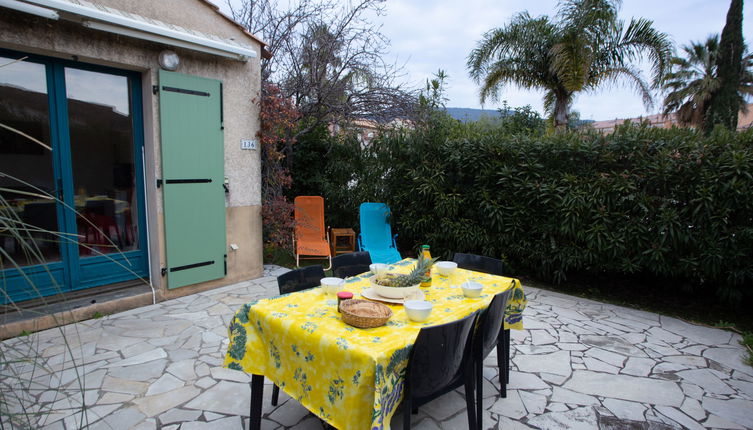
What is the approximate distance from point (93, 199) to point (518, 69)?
9.68m

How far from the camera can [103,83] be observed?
436cm

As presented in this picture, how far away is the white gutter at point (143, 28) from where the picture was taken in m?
3.50

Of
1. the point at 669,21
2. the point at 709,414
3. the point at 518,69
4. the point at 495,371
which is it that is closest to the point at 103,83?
the point at 495,371

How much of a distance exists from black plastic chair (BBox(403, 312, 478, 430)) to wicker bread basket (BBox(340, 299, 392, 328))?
251mm

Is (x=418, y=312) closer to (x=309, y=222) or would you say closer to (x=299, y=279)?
(x=299, y=279)

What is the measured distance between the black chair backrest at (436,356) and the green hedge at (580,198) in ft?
11.9

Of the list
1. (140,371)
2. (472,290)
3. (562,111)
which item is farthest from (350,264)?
(562,111)

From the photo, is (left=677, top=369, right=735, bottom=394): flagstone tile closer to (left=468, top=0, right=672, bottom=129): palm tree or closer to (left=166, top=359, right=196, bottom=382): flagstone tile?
(left=166, top=359, right=196, bottom=382): flagstone tile

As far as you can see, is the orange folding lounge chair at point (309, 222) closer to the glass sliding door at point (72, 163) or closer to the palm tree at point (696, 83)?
the glass sliding door at point (72, 163)

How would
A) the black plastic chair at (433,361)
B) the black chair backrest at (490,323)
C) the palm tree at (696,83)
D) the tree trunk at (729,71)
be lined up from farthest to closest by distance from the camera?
the palm tree at (696,83), the tree trunk at (729,71), the black chair backrest at (490,323), the black plastic chair at (433,361)

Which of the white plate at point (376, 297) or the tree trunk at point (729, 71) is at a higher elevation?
the tree trunk at point (729, 71)

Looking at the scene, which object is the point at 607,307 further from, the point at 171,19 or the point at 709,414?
the point at 171,19

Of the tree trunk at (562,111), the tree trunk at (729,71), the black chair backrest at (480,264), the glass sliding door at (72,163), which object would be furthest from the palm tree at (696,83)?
the glass sliding door at (72,163)

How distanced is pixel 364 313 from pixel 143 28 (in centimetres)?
367
